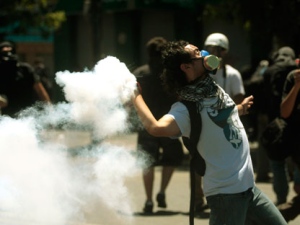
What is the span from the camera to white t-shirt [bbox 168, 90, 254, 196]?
4.34 meters

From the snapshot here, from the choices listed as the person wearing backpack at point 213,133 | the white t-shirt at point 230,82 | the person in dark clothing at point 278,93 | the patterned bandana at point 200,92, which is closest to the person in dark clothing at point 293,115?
the person in dark clothing at point 278,93

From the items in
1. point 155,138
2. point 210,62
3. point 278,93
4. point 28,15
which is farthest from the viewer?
point 28,15

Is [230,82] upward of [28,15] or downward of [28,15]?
upward

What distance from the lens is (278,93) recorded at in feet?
25.9

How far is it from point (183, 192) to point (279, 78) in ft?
8.52

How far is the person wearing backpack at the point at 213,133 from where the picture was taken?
4328mm

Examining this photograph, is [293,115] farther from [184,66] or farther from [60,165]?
[184,66]

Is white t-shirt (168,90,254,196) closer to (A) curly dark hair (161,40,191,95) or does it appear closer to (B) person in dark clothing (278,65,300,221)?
(A) curly dark hair (161,40,191,95)

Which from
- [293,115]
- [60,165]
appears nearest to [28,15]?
[293,115]

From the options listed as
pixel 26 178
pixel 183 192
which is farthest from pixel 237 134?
pixel 183 192

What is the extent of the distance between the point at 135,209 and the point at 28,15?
15.8 metres

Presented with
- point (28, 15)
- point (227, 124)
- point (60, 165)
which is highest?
point (227, 124)

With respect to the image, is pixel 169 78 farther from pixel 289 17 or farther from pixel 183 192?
pixel 289 17

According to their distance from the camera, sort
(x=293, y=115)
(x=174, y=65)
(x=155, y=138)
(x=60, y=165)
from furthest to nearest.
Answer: (x=155, y=138)
(x=293, y=115)
(x=60, y=165)
(x=174, y=65)
